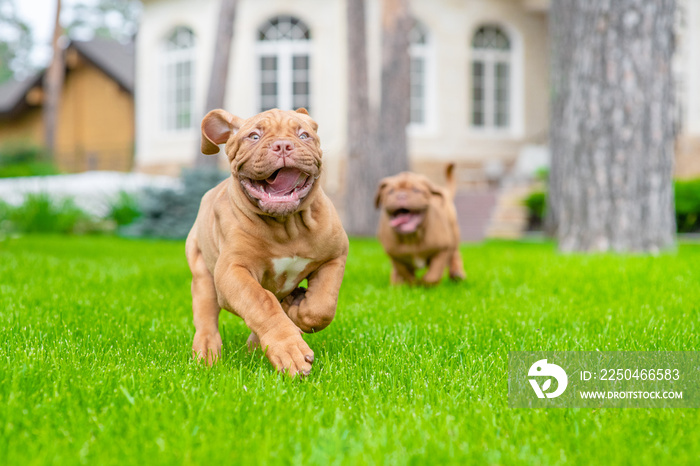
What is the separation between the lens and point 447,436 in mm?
2238

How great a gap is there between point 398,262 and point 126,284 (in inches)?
91.2

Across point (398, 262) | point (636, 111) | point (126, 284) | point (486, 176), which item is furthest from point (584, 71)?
point (486, 176)

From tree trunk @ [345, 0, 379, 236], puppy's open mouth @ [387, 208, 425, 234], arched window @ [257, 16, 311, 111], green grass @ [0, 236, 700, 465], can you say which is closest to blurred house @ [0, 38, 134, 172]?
arched window @ [257, 16, 311, 111]

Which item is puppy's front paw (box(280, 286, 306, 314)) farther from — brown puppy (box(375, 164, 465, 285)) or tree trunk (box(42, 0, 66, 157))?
tree trunk (box(42, 0, 66, 157))

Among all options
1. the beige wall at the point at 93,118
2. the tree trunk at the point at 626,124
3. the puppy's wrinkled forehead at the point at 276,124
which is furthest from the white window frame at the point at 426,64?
the puppy's wrinkled forehead at the point at 276,124

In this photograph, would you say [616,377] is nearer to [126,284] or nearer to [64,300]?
[64,300]

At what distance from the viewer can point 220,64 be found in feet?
49.0

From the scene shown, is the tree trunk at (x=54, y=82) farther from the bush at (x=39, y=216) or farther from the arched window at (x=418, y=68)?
the arched window at (x=418, y=68)

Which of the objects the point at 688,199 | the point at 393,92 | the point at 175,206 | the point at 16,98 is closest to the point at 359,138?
the point at 393,92

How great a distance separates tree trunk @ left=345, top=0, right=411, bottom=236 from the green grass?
787 centimetres

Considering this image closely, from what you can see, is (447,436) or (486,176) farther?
(486,176)

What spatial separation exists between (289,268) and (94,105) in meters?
31.4

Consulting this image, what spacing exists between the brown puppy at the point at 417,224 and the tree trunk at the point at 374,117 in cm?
738

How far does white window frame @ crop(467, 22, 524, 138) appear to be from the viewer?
68.9ft
